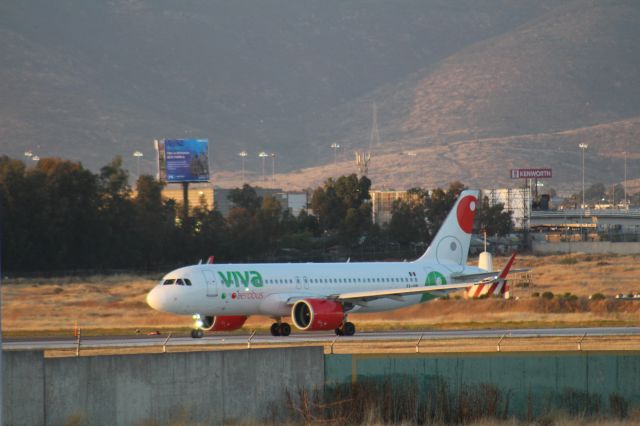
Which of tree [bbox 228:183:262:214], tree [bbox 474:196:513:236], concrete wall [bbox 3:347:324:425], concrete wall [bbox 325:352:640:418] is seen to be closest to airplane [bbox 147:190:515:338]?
concrete wall [bbox 325:352:640:418]

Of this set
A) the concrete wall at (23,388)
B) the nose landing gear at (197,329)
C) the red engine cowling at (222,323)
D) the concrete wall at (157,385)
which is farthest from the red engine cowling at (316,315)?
the concrete wall at (23,388)

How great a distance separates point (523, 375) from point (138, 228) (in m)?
86.4

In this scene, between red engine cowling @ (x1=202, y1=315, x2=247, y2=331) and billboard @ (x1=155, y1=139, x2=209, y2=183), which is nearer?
red engine cowling @ (x1=202, y1=315, x2=247, y2=331)

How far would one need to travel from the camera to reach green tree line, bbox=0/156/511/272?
347 ft

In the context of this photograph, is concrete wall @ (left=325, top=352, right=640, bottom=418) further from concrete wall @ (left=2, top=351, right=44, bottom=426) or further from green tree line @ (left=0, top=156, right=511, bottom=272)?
green tree line @ (left=0, top=156, right=511, bottom=272)

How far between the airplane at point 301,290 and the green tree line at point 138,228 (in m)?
45.5

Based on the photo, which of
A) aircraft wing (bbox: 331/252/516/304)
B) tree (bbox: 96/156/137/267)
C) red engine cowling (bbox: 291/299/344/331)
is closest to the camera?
red engine cowling (bbox: 291/299/344/331)

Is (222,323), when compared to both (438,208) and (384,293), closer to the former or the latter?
(384,293)

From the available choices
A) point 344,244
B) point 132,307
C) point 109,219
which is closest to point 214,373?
point 132,307

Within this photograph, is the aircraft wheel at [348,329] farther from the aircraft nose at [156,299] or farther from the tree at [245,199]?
the tree at [245,199]

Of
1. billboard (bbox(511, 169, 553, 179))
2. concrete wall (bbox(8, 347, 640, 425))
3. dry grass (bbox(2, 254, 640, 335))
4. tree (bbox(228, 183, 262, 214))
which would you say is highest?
billboard (bbox(511, 169, 553, 179))

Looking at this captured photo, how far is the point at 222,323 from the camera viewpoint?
174ft

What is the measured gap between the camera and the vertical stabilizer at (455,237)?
60.5 meters

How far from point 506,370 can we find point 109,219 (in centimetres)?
8466
